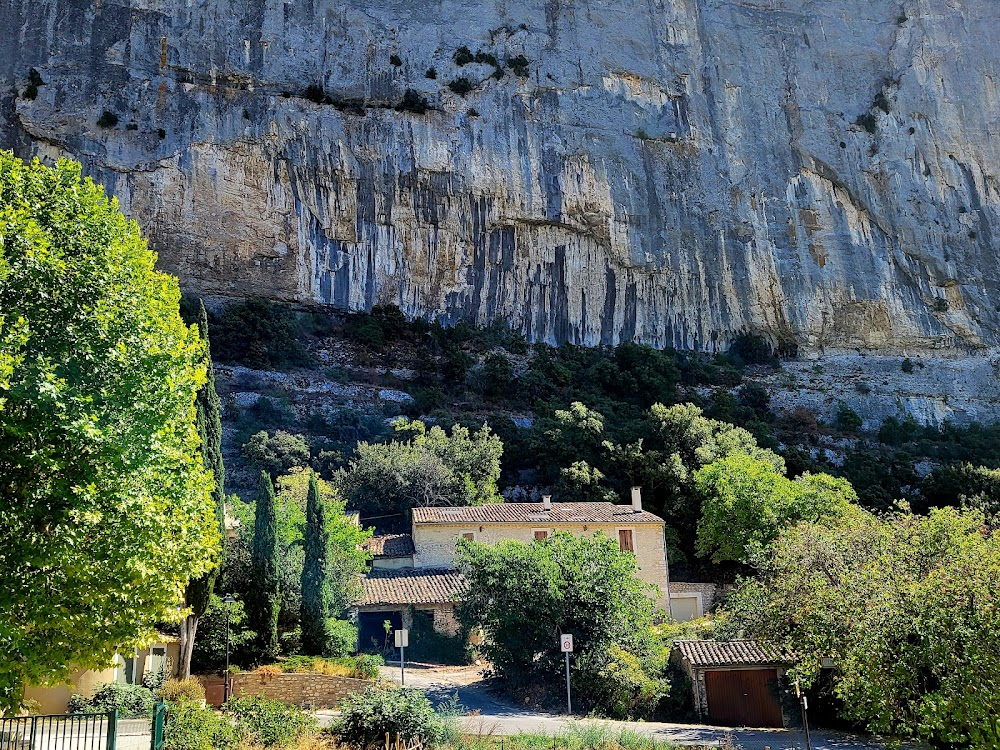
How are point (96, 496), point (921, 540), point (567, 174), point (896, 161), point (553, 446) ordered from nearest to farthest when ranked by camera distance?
1. point (96, 496)
2. point (921, 540)
3. point (553, 446)
4. point (567, 174)
5. point (896, 161)

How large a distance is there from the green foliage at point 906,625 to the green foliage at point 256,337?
137ft

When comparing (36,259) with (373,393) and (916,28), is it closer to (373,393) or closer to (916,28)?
(373,393)

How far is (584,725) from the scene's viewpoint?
56.2 feet

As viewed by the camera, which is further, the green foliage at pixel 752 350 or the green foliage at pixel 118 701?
A: the green foliage at pixel 752 350

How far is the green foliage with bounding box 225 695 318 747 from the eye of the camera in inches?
522

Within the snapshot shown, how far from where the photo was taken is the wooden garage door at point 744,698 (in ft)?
69.2

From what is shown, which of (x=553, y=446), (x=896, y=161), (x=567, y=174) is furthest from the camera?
(x=896, y=161)

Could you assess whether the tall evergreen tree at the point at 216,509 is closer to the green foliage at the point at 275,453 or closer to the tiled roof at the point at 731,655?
the tiled roof at the point at 731,655

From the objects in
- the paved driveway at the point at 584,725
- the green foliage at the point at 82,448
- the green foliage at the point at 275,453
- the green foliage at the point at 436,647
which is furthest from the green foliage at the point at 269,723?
the green foliage at the point at 275,453

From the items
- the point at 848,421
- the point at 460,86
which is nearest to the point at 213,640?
the point at 848,421

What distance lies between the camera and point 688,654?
21.7 metres

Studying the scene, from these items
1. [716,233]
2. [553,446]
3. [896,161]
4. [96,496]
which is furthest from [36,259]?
[896,161]

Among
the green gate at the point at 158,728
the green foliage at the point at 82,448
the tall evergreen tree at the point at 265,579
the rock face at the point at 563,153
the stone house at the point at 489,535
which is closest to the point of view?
the green foliage at the point at 82,448

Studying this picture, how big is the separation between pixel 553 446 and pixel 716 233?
94.4 feet
